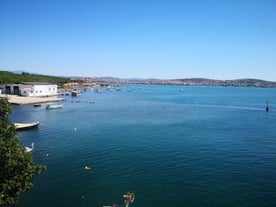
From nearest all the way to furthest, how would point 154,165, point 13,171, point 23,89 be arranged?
1. point 13,171
2. point 154,165
3. point 23,89

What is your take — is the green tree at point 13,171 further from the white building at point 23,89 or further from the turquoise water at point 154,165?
the white building at point 23,89

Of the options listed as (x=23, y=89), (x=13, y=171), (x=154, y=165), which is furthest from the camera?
(x=23, y=89)

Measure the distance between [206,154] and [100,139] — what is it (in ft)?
73.3

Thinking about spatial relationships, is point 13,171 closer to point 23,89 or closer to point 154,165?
point 154,165

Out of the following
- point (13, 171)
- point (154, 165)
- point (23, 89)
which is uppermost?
point (23, 89)

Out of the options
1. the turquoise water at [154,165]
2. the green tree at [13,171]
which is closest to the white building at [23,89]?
the turquoise water at [154,165]

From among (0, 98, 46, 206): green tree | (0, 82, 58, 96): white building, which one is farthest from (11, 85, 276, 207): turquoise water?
(0, 82, 58, 96): white building

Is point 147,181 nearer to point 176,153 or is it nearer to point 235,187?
point 235,187

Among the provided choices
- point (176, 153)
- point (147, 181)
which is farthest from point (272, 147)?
point (147, 181)

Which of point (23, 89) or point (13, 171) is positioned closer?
point (13, 171)

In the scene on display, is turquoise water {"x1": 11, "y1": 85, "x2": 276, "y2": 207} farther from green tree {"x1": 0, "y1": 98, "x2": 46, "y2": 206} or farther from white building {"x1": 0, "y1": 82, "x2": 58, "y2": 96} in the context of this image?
white building {"x1": 0, "y1": 82, "x2": 58, "y2": 96}

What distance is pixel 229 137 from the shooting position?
66125 mm

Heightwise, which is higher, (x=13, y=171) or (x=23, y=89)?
(x=23, y=89)

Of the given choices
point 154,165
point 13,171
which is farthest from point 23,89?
point 13,171
